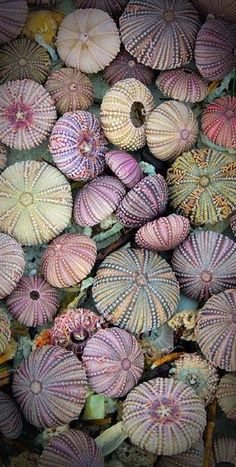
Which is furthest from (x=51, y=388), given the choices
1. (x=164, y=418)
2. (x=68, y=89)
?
(x=68, y=89)

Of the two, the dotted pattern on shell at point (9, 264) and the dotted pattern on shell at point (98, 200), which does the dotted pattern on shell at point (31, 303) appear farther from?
the dotted pattern on shell at point (98, 200)

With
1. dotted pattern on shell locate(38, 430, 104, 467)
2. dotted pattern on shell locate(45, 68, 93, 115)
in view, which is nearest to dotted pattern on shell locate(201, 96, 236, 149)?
dotted pattern on shell locate(45, 68, 93, 115)

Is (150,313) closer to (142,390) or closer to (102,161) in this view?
(142,390)

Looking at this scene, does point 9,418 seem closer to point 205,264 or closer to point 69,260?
point 69,260

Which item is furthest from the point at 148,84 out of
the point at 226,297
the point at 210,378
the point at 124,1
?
the point at 210,378

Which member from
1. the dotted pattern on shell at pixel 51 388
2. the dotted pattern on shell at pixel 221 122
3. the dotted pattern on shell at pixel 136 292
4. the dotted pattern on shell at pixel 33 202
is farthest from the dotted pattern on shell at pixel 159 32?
the dotted pattern on shell at pixel 51 388
